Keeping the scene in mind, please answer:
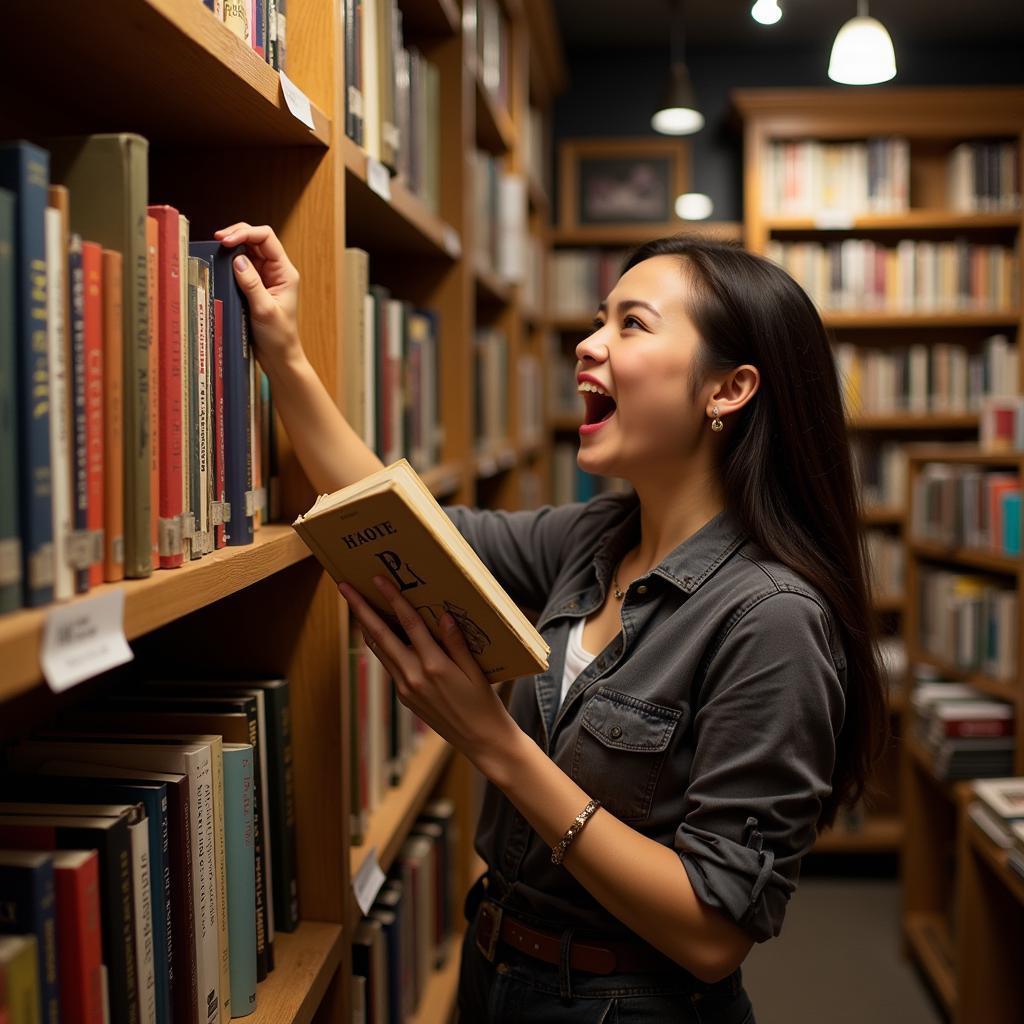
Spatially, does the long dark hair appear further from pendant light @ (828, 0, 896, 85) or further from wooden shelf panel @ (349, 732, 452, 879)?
pendant light @ (828, 0, 896, 85)

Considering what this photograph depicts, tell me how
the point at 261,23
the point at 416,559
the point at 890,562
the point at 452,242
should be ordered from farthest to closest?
the point at 890,562
the point at 452,242
the point at 261,23
the point at 416,559

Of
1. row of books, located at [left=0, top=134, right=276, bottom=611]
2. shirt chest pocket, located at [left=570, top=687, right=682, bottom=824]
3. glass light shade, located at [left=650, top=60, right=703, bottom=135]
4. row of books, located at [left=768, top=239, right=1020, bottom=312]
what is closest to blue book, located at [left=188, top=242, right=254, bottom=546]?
row of books, located at [left=0, top=134, right=276, bottom=611]

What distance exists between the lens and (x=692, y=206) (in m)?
4.32

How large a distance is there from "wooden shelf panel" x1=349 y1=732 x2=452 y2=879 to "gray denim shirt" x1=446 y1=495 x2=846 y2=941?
0.52 feet

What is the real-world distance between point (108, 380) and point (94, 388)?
21 millimetres

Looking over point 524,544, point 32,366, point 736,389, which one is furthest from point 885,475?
point 32,366

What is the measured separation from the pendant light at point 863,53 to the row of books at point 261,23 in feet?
4.41

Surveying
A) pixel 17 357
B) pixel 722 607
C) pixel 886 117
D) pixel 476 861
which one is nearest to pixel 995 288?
pixel 886 117

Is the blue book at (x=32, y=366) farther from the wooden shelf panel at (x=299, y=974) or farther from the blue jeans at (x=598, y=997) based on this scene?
the blue jeans at (x=598, y=997)

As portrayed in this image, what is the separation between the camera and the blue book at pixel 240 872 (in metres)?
0.97

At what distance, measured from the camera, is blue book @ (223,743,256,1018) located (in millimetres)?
969

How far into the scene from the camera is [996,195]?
13.4 ft

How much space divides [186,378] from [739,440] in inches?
28.7

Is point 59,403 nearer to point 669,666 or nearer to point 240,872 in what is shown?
point 240,872
